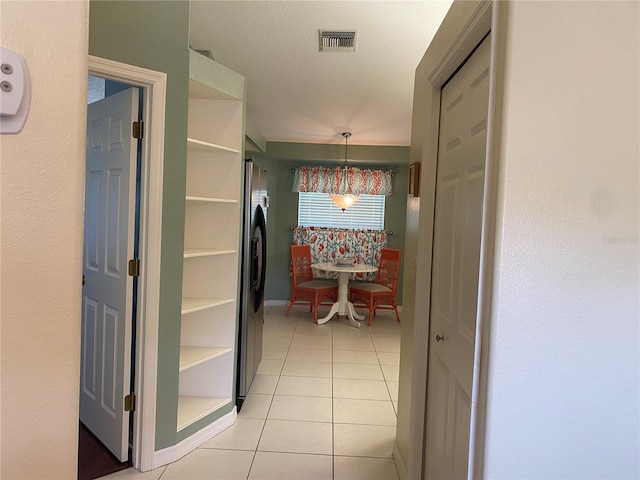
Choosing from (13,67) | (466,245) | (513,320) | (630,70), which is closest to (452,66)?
(630,70)

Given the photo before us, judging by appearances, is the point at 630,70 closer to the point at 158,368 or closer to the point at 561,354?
the point at 561,354

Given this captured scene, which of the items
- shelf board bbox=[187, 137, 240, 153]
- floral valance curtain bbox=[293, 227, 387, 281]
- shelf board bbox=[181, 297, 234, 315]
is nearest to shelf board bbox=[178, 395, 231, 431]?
shelf board bbox=[181, 297, 234, 315]

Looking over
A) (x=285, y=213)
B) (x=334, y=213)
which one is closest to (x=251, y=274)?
(x=285, y=213)

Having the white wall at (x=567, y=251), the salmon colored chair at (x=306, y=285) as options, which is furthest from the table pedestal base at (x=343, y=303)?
the white wall at (x=567, y=251)

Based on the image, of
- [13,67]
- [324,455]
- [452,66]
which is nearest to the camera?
[13,67]

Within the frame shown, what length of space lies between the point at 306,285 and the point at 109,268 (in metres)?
3.21

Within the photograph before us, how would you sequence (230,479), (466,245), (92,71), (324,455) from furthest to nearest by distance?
(324,455) → (230,479) → (92,71) → (466,245)

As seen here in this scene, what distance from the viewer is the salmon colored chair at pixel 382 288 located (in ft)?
16.3

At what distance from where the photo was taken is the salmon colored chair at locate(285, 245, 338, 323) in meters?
5.01

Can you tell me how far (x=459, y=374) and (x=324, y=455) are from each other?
124cm

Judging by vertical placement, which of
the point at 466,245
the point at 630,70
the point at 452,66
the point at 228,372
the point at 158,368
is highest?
the point at 452,66

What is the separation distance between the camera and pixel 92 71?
5.61 feet

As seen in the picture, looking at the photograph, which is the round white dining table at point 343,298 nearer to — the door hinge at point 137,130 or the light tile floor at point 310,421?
the light tile floor at point 310,421

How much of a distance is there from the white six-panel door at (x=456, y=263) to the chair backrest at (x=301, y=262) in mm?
3751
